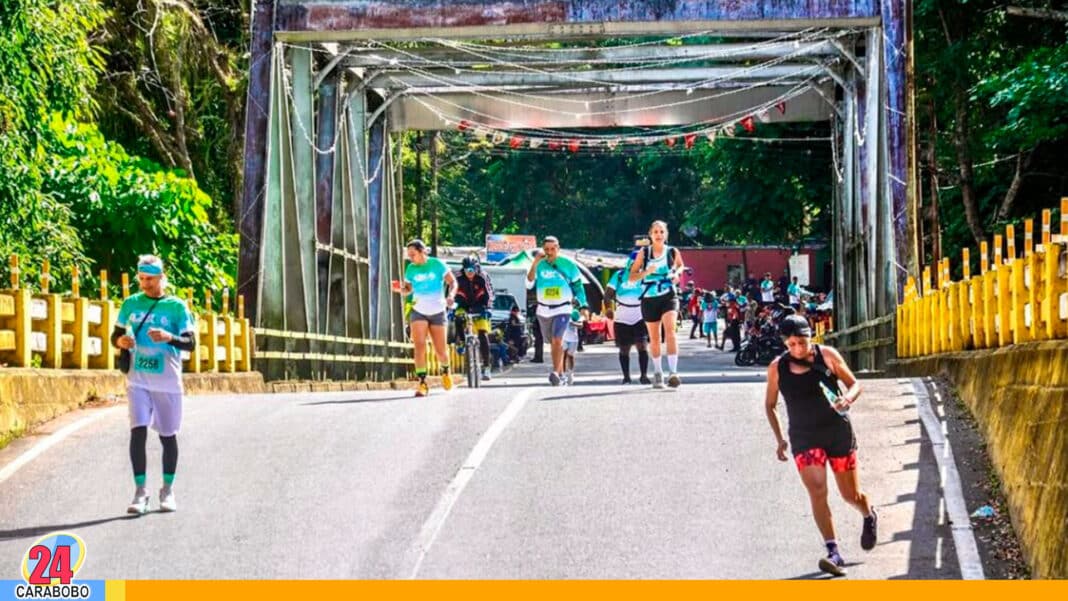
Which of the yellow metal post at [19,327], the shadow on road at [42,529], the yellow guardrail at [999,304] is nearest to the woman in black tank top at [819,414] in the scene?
the yellow guardrail at [999,304]

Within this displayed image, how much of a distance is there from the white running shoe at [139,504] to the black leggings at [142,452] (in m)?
0.12

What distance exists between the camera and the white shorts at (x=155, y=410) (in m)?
11.4

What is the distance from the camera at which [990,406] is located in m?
13.1

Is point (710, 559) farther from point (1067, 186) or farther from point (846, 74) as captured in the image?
point (1067, 186)

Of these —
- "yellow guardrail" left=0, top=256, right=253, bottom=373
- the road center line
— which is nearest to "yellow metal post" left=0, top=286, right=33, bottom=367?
"yellow guardrail" left=0, top=256, right=253, bottom=373

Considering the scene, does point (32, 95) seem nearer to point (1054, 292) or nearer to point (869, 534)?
point (1054, 292)

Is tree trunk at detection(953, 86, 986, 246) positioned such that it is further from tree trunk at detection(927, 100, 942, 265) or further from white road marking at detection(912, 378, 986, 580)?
white road marking at detection(912, 378, 986, 580)

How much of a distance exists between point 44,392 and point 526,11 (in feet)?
34.7

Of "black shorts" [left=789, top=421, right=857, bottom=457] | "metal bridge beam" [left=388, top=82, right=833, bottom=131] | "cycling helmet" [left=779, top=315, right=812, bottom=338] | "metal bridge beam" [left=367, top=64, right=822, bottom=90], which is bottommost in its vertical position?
"black shorts" [left=789, top=421, right=857, bottom=457]

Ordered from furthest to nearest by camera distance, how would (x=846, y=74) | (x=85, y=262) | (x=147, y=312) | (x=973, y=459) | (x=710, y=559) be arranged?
(x=846, y=74) → (x=85, y=262) → (x=973, y=459) → (x=147, y=312) → (x=710, y=559)

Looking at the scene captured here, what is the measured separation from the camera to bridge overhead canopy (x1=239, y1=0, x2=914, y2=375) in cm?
2355

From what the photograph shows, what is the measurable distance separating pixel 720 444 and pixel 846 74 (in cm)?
1638

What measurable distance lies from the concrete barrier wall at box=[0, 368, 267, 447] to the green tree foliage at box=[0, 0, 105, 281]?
2716 millimetres

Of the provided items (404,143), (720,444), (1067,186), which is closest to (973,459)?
(720,444)
